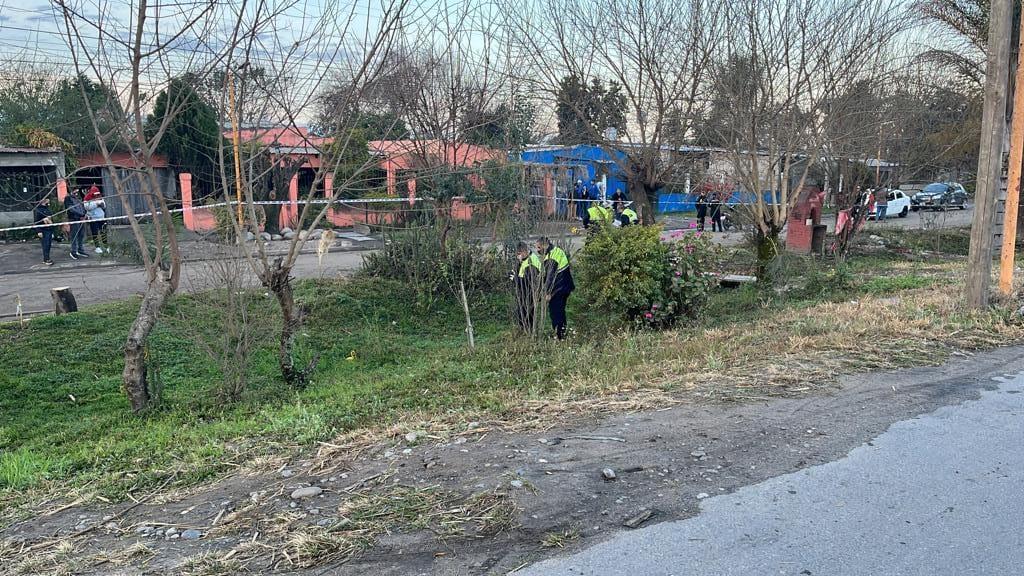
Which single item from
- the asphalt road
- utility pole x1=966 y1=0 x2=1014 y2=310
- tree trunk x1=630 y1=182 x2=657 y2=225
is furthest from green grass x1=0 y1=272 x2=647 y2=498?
utility pole x1=966 y1=0 x2=1014 y2=310

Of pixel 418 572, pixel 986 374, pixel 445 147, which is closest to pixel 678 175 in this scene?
pixel 445 147

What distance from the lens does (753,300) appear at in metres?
12.4

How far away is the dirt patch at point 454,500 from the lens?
3.39 metres

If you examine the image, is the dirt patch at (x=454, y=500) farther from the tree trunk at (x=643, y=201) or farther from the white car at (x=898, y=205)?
the white car at (x=898, y=205)

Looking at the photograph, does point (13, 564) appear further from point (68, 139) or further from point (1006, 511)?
point (68, 139)

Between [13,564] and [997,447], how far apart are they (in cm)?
519

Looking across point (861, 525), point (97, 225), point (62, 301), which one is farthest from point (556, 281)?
point (97, 225)

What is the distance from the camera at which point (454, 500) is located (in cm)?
383

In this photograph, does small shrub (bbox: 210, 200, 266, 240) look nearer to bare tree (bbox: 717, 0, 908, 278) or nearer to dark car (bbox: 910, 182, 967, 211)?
bare tree (bbox: 717, 0, 908, 278)

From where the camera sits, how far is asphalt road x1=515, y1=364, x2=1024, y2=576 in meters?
3.29

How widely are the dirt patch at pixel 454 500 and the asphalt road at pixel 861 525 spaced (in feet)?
0.47

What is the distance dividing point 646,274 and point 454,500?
6.25m

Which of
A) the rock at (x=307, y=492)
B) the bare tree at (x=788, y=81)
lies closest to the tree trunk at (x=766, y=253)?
the bare tree at (x=788, y=81)

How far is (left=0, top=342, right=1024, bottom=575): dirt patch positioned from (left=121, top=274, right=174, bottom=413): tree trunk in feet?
9.27
